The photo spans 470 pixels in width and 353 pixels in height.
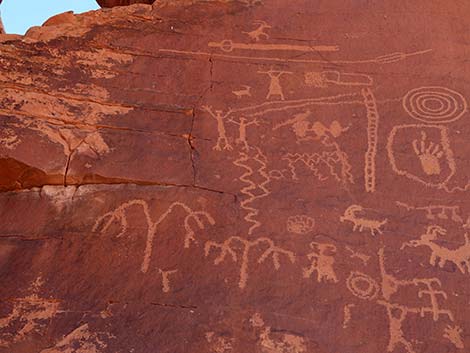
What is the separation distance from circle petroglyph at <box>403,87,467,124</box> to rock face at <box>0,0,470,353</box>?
1 centimetres

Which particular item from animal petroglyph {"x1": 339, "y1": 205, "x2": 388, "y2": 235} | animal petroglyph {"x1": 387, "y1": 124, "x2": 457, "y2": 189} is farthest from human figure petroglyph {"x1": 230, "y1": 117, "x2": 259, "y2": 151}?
animal petroglyph {"x1": 387, "y1": 124, "x2": 457, "y2": 189}

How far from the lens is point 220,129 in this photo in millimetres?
4457

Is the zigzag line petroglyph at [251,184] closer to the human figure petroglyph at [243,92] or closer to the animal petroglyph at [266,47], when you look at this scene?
the human figure petroglyph at [243,92]

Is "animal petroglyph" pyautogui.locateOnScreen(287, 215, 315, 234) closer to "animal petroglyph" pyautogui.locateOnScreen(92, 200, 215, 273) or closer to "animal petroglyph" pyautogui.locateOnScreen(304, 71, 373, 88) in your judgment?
"animal petroglyph" pyautogui.locateOnScreen(92, 200, 215, 273)

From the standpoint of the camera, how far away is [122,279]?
148 inches

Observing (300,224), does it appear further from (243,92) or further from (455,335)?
(243,92)

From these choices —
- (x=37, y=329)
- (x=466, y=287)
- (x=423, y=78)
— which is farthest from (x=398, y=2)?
(x=37, y=329)

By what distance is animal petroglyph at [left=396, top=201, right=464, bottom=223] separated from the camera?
13.0ft

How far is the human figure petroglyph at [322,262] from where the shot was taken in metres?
3.74

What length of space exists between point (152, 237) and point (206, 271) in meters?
0.42

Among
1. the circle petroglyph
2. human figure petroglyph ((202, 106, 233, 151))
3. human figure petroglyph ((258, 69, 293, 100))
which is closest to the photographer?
human figure petroglyph ((202, 106, 233, 151))

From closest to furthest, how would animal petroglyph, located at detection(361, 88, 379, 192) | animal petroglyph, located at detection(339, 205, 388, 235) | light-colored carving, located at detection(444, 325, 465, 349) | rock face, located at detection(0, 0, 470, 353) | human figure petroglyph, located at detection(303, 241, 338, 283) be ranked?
light-colored carving, located at detection(444, 325, 465, 349) → rock face, located at detection(0, 0, 470, 353) → human figure petroglyph, located at detection(303, 241, 338, 283) → animal petroglyph, located at detection(339, 205, 388, 235) → animal petroglyph, located at detection(361, 88, 379, 192)

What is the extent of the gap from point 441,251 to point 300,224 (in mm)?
857

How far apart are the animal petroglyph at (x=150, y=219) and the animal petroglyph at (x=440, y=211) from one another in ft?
4.16
